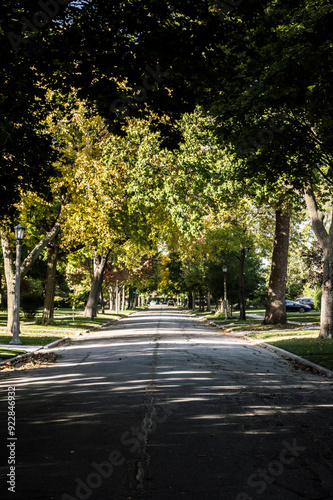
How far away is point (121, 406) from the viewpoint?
7.23m

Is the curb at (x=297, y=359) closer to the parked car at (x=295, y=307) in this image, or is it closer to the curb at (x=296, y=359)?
the curb at (x=296, y=359)

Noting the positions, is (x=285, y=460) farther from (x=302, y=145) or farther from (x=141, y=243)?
(x=141, y=243)

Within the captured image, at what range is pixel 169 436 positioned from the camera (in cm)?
569

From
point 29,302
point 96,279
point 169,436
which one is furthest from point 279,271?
point 169,436

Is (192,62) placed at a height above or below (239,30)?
below

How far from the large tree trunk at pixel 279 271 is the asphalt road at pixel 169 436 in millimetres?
16095

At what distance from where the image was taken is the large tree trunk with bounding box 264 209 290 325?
2620 centimetres

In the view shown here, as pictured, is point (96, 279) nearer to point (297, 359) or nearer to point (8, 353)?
point (8, 353)

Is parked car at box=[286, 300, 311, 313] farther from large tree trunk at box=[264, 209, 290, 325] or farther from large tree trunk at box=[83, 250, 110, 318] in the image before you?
large tree trunk at box=[264, 209, 290, 325]

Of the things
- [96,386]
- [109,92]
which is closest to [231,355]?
[96,386]

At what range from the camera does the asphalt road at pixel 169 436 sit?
13.9ft

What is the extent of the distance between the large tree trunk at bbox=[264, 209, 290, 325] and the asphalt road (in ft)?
52.8

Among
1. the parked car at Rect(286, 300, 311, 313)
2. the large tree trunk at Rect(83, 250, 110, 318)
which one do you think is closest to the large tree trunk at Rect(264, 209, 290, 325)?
the large tree trunk at Rect(83, 250, 110, 318)

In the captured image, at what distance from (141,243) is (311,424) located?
81.7 feet
